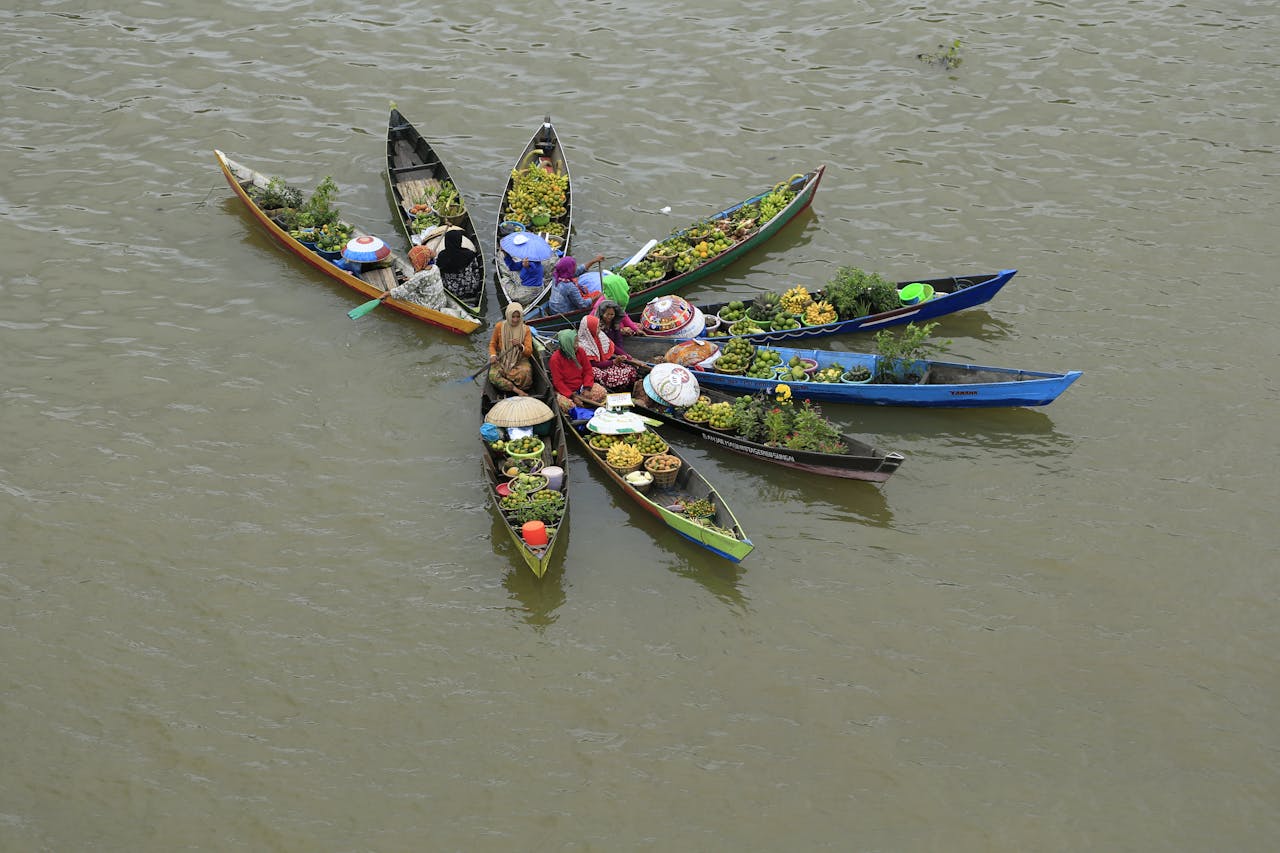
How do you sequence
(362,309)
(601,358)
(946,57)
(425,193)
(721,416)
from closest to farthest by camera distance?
(721,416) < (601,358) < (362,309) < (425,193) < (946,57)

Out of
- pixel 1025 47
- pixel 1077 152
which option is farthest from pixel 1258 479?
pixel 1025 47

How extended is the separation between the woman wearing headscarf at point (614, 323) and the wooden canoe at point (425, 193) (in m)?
2.18

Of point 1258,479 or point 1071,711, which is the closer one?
point 1071,711

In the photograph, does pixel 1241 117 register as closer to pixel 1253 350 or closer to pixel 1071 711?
pixel 1253 350

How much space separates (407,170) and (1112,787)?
1374 cm

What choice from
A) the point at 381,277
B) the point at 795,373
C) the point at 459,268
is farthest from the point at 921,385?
the point at 381,277

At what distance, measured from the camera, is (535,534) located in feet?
36.3

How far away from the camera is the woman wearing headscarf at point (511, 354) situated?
1326 centimetres

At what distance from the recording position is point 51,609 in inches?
436

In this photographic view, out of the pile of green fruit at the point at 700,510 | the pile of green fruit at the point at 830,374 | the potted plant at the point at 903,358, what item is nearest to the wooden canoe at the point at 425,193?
the pile of green fruit at the point at 830,374

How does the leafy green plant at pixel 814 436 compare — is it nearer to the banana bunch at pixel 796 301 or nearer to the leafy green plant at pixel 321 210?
the banana bunch at pixel 796 301

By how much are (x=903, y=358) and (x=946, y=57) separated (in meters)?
9.90

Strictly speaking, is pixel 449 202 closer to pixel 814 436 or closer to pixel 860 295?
pixel 860 295

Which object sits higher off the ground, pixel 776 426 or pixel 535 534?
pixel 776 426
